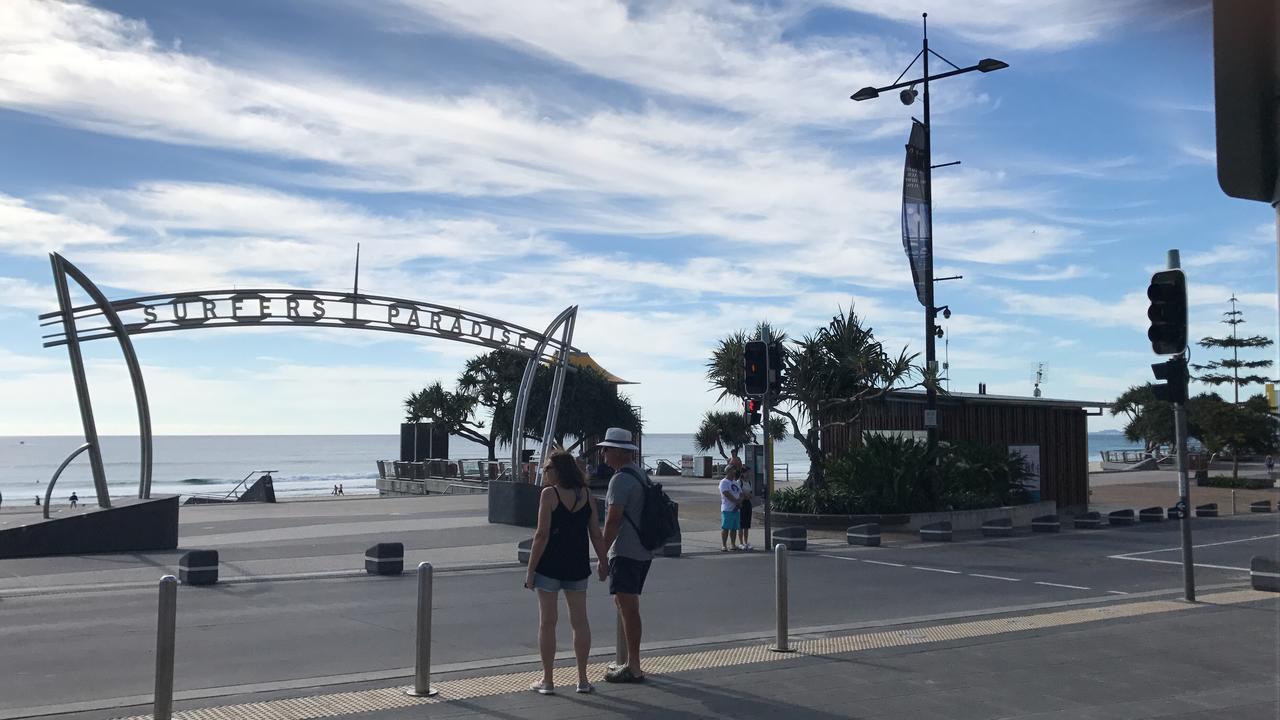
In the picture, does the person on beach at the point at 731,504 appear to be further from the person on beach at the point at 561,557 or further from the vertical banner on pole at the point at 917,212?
the person on beach at the point at 561,557

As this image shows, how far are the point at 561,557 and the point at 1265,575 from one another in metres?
9.78

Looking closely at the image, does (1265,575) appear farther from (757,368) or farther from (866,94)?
(866,94)

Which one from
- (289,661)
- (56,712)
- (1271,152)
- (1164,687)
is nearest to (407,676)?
(289,661)

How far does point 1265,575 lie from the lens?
1309 centimetres

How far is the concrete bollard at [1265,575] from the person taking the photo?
12914 mm

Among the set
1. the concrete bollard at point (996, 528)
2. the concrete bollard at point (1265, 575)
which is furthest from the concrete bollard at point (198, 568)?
the concrete bollard at point (996, 528)

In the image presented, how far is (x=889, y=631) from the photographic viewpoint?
1009 cm

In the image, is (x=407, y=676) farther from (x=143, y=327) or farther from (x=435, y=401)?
(x=435, y=401)

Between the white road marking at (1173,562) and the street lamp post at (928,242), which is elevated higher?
the street lamp post at (928,242)

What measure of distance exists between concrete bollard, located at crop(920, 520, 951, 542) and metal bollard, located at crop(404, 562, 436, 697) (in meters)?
14.9

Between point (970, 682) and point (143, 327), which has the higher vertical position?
point (143, 327)

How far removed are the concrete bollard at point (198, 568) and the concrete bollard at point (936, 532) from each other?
12.7 metres

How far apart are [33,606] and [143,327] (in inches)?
395

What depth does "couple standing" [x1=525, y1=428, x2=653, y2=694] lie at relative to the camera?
24.4 ft
